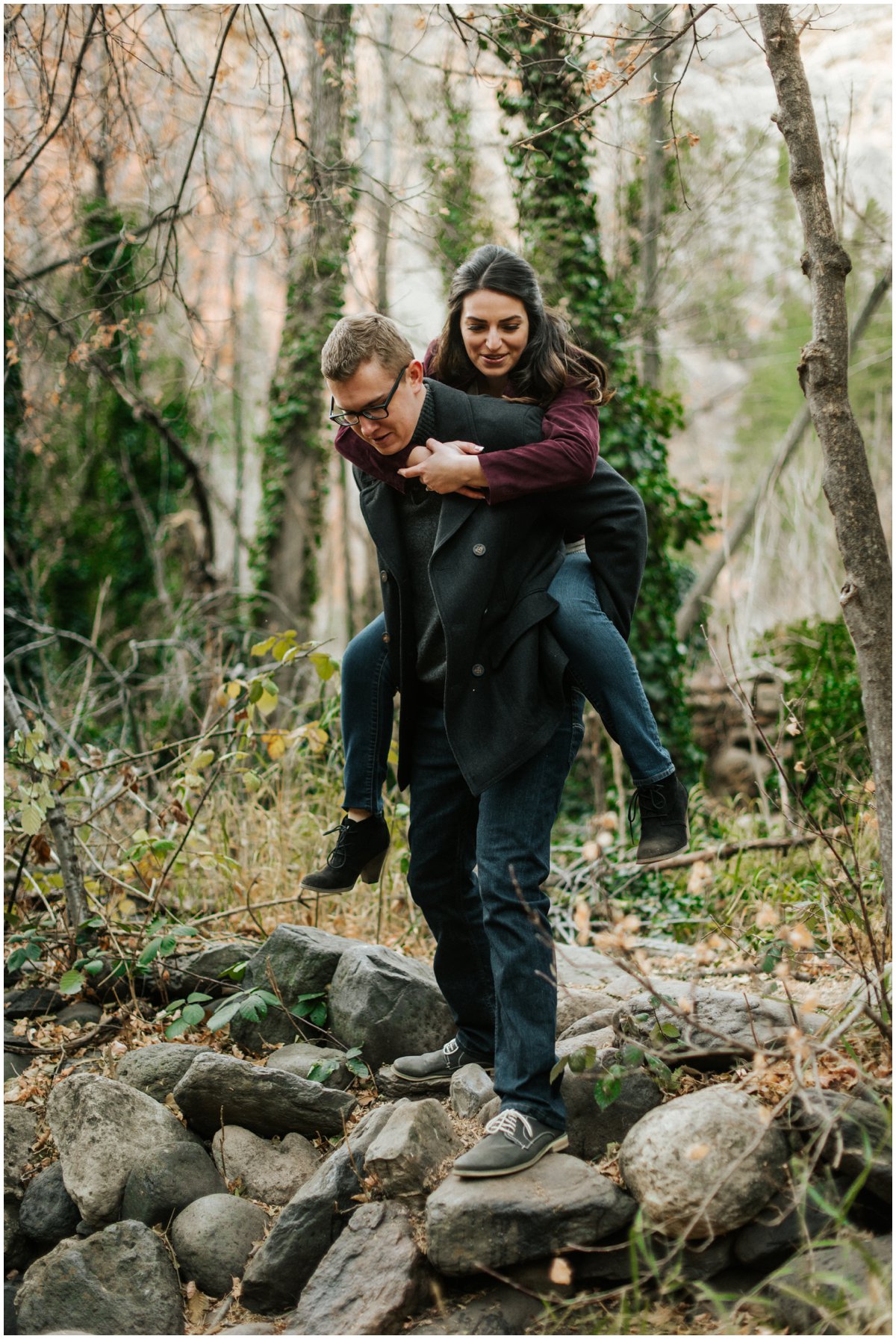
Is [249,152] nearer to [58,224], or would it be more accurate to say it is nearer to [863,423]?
[58,224]

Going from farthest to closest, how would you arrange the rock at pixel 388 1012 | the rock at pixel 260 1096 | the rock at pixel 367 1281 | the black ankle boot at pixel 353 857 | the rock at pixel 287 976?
the rock at pixel 287 976, the rock at pixel 388 1012, the rock at pixel 260 1096, the black ankle boot at pixel 353 857, the rock at pixel 367 1281

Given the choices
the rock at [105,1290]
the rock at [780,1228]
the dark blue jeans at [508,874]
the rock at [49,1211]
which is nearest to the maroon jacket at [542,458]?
the dark blue jeans at [508,874]

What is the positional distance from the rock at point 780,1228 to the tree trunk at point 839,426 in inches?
31.9

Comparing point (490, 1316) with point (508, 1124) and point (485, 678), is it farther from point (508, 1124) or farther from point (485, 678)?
point (485, 678)

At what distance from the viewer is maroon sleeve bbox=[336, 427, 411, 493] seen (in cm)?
258

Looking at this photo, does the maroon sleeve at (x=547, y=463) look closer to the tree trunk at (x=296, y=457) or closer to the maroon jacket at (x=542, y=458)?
the maroon jacket at (x=542, y=458)

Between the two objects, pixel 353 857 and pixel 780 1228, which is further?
pixel 353 857

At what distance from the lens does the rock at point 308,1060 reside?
10.2 ft

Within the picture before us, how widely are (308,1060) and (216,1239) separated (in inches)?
23.9

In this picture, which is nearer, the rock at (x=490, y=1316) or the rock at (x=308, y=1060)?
the rock at (x=490, y=1316)

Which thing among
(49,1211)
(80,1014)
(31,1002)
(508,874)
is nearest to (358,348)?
(508,874)

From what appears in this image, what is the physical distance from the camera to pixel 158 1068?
3258mm

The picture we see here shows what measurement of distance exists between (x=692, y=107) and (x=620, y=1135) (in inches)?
388

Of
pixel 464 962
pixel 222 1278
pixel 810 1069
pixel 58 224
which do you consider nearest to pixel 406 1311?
pixel 222 1278
